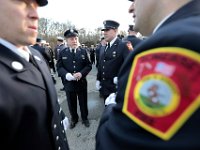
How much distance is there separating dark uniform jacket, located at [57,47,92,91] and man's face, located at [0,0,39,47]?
157 inches

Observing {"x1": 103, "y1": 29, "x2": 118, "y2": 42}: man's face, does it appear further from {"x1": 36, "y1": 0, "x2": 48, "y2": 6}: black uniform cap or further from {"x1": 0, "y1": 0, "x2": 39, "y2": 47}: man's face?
{"x1": 0, "y1": 0, "x2": 39, "y2": 47}: man's face

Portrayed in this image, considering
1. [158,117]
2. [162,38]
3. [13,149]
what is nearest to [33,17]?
[13,149]

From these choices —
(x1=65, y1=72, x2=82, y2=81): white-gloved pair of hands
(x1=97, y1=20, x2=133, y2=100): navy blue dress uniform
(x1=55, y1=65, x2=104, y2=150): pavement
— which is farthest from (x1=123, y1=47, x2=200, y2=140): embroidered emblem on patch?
(x1=65, y1=72, x2=82, y2=81): white-gloved pair of hands

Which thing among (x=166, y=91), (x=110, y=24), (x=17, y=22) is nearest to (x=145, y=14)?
(x=166, y=91)

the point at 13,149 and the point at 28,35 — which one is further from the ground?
the point at 28,35

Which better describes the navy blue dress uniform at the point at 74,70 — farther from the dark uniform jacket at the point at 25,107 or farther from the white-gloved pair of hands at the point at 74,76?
the dark uniform jacket at the point at 25,107

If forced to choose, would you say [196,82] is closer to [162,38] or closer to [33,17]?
[162,38]

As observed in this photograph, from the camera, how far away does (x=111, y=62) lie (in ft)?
16.4

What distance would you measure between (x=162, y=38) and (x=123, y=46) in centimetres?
401

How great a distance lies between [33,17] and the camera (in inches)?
68.4

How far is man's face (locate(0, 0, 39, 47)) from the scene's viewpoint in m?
1.63

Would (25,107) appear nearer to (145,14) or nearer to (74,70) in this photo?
(145,14)

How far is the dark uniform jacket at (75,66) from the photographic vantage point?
5742 millimetres

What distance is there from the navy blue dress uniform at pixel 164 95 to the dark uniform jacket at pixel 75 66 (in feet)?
15.5
